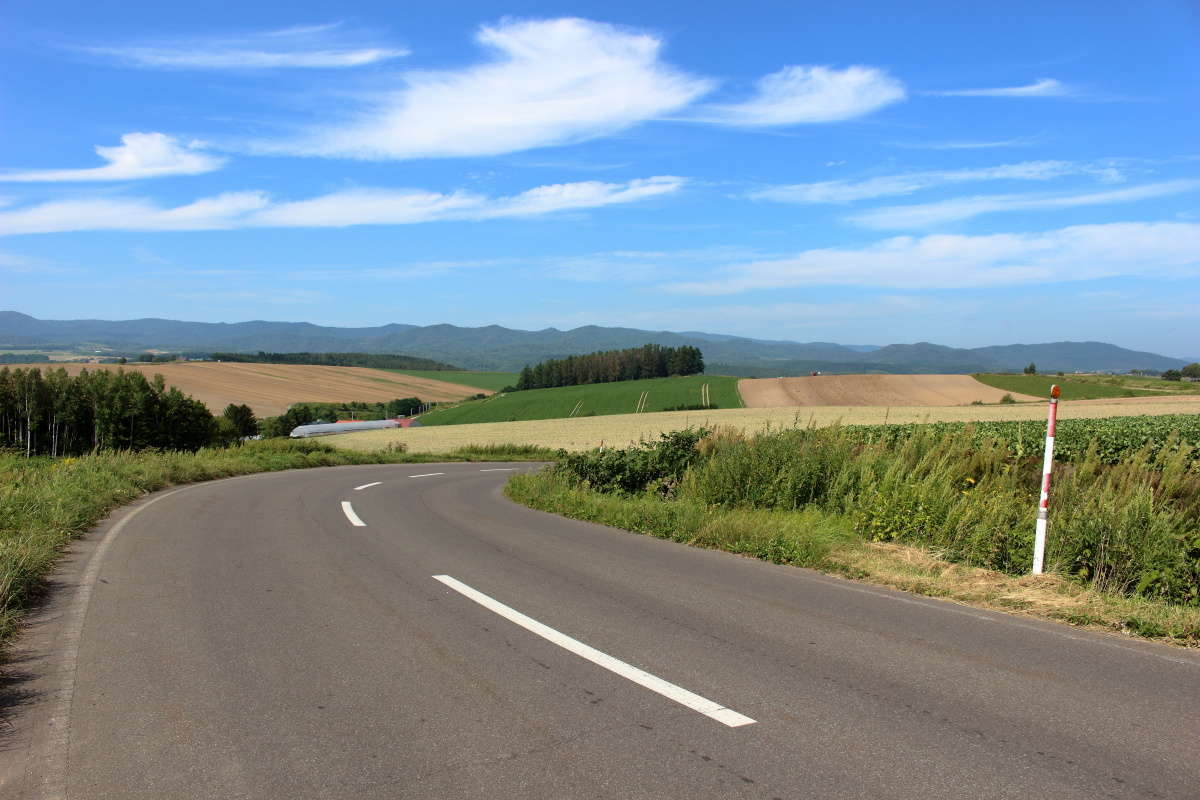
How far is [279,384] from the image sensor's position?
104 metres

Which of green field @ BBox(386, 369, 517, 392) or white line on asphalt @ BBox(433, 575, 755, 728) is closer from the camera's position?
white line on asphalt @ BBox(433, 575, 755, 728)

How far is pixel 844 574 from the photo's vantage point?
784 centimetres

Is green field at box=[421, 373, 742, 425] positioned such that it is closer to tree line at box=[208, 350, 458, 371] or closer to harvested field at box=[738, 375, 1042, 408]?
harvested field at box=[738, 375, 1042, 408]

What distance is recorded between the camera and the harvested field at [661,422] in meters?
45.7

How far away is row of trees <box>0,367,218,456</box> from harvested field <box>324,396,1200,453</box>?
1756 centimetres

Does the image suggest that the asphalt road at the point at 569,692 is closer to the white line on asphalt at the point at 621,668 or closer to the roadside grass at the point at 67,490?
the white line on asphalt at the point at 621,668

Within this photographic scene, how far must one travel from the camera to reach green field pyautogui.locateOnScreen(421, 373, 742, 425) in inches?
3007

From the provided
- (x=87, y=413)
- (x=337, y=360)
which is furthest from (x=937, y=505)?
(x=337, y=360)

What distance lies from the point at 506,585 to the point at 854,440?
26.8 feet

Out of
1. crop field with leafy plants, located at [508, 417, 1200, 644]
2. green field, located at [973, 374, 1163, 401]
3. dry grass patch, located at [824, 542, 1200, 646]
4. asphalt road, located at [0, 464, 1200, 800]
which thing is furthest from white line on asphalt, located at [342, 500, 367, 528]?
green field, located at [973, 374, 1163, 401]

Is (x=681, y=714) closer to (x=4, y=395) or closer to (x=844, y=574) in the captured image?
(x=844, y=574)

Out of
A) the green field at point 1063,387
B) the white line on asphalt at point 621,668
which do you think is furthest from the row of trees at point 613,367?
the white line on asphalt at point 621,668

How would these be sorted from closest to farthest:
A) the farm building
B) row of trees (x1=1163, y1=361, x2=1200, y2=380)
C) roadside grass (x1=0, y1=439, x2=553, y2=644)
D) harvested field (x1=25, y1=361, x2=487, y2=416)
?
roadside grass (x1=0, y1=439, x2=553, y2=644)
the farm building
row of trees (x1=1163, y1=361, x2=1200, y2=380)
harvested field (x1=25, y1=361, x2=487, y2=416)

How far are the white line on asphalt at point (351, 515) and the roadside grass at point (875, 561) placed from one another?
10.8 ft
